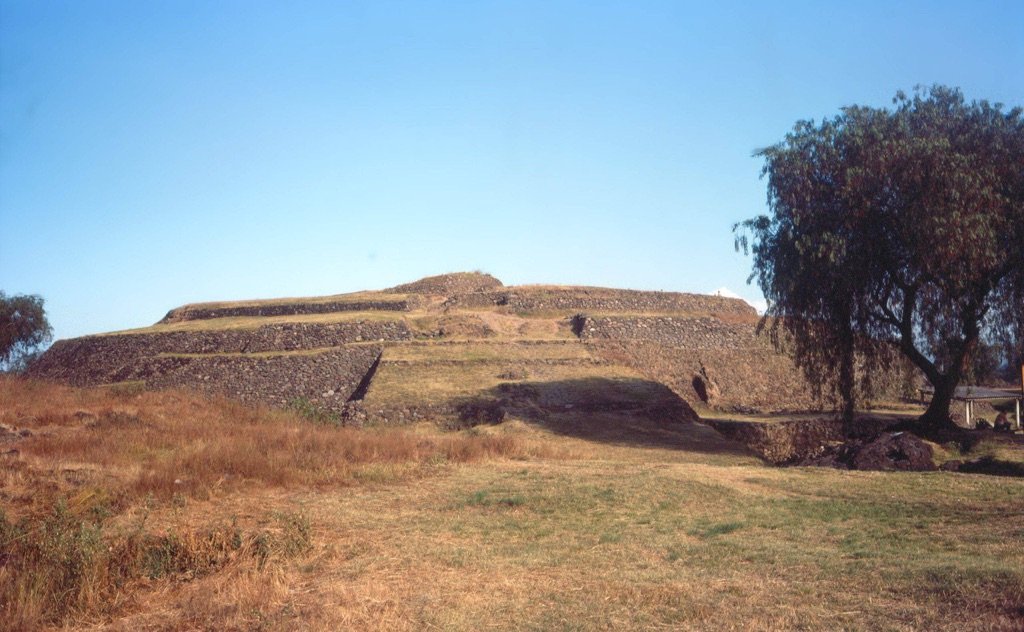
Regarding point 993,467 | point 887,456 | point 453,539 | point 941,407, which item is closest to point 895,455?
point 887,456

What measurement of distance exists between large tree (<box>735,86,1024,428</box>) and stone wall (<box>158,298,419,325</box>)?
65.9 feet

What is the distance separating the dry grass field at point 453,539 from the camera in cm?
554

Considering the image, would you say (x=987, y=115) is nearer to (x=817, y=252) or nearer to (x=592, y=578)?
(x=817, y=252)

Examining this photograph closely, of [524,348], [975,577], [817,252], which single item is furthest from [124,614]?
[524,348]

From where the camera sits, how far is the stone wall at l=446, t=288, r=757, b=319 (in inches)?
1426

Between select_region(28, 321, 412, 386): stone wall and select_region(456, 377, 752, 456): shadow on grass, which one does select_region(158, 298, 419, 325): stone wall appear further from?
select_region(456, 377, 752, 456): shadow on grass

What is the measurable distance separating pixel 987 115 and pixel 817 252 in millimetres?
5005

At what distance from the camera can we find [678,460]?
16188mm

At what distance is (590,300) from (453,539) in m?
29.2

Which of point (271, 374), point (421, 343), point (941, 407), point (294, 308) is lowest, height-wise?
point (941, 407)

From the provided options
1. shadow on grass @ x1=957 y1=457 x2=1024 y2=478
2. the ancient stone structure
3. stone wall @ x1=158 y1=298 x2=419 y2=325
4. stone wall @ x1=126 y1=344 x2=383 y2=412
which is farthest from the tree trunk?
stone wall @ x1=158 y1=298 x2=419 y2=325

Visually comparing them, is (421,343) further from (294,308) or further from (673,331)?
(673,331)

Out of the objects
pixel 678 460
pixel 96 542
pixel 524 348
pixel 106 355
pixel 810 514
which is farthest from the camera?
pixel 106 355

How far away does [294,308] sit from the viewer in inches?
1427
